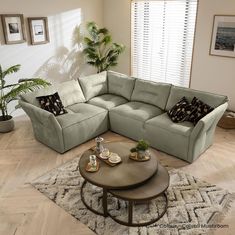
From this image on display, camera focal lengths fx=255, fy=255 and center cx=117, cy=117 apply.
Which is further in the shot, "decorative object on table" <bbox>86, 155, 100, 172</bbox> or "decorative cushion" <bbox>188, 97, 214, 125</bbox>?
"decorative cushion" <bbox>188, 97, 214, 125</bbox>

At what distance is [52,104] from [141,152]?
1.86 m

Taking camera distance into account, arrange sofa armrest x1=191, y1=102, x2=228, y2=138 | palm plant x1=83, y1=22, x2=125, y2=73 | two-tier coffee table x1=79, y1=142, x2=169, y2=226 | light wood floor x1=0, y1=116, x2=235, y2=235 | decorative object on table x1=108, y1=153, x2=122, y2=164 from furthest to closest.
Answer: palm plant x1=83, y1=22, x2=125, y2=73
sofa armrest x1=191, y1=102, x2=228, y2=138
decorative object on table x1=108, y1=153, x2=122, y2=164
light wood floor x1=0, y1=116, x2=235, y2=235
two-tier coffee table x1=79, y1=142, x2=169, y2=226

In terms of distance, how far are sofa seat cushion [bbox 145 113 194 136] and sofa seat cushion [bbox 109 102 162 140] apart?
151mm

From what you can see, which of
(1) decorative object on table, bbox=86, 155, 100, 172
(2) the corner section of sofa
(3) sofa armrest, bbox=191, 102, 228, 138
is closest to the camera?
(1) decorative object on table, bbox=86, 155, 100, 172

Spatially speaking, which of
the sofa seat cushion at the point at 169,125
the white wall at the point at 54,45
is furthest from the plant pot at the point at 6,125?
the sofa seat cushion at the point at 169,125

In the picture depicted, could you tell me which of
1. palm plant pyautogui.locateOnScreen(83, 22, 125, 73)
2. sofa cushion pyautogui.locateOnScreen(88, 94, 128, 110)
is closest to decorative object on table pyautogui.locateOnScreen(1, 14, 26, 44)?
palm plant pyautogui.locateOnScreen(83, 22, 125, 73)

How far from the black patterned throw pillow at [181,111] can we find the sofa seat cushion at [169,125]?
77 millimetres

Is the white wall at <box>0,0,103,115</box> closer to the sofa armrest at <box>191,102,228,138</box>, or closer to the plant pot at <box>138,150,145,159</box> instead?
the plant pot at <box>138,150,145,159</box>

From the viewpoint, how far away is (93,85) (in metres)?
4.84

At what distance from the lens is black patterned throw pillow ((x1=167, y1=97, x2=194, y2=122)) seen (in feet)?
12.6

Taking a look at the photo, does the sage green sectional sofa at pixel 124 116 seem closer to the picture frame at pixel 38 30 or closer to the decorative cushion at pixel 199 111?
the decorative cushion at pixel 199 111

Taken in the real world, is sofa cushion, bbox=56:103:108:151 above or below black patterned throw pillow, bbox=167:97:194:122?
below

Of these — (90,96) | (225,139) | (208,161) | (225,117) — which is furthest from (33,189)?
(225,117)

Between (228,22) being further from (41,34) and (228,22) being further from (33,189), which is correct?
(33,189)
